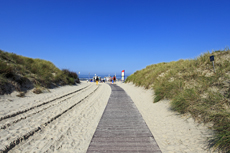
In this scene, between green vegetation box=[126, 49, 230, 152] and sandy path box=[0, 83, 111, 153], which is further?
sandy path box=[0, 83, 111, 153]

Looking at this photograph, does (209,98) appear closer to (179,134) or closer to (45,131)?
(179,134)

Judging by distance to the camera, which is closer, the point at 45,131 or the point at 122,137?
the point at 122,137

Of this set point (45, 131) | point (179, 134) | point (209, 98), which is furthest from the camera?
point (209, 98)

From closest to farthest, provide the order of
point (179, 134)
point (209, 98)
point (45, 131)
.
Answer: point (179, 134)
point (45, 131)
point (209, 98)

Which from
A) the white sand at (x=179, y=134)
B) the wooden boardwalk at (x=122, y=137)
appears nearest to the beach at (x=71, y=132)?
the white sand at (x=179, y=134)

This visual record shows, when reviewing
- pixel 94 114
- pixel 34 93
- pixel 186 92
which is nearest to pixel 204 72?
pixel 186 92

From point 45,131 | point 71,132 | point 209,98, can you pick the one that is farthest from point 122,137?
point 209,98

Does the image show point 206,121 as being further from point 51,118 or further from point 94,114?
point 51,118

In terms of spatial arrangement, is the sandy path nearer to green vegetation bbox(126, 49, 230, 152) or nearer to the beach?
the beach

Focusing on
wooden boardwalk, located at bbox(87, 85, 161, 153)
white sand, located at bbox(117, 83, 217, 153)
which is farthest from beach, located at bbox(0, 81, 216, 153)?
wooden boardwalk, located at bbox(87, 85, 161, 153)

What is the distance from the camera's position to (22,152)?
3.27 metres

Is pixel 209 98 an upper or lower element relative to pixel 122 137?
upper

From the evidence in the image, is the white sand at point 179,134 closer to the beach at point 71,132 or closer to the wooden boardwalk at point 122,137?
the beach at point 71,132

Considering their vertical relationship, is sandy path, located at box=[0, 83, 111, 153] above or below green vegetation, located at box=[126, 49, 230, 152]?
below
